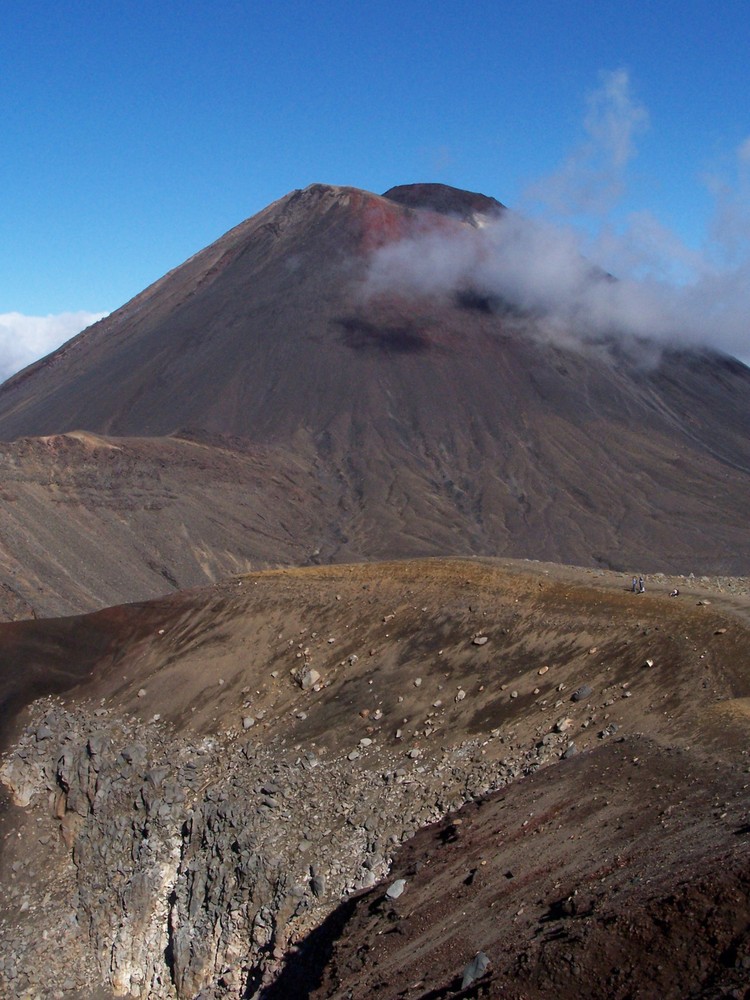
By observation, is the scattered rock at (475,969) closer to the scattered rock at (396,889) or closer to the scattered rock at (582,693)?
the scattered rock at (396,889)

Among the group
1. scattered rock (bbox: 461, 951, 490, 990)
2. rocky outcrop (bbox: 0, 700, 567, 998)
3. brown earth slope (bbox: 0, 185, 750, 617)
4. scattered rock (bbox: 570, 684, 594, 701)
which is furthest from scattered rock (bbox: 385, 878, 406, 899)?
brown earth slope (bbox: 0, 185, 750, 617)

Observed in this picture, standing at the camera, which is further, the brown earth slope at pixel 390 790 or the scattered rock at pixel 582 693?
the scattered rock at pixel 582 693

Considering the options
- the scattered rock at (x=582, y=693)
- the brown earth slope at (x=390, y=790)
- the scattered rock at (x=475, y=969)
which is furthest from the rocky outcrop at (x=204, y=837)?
the scattered rock at (x=475, y=969)

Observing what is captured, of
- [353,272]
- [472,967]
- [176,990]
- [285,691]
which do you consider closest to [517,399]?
[353,272]

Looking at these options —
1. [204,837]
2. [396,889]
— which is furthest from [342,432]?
[396,889]

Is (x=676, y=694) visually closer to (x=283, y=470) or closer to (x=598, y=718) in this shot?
(x=598, y=718)
